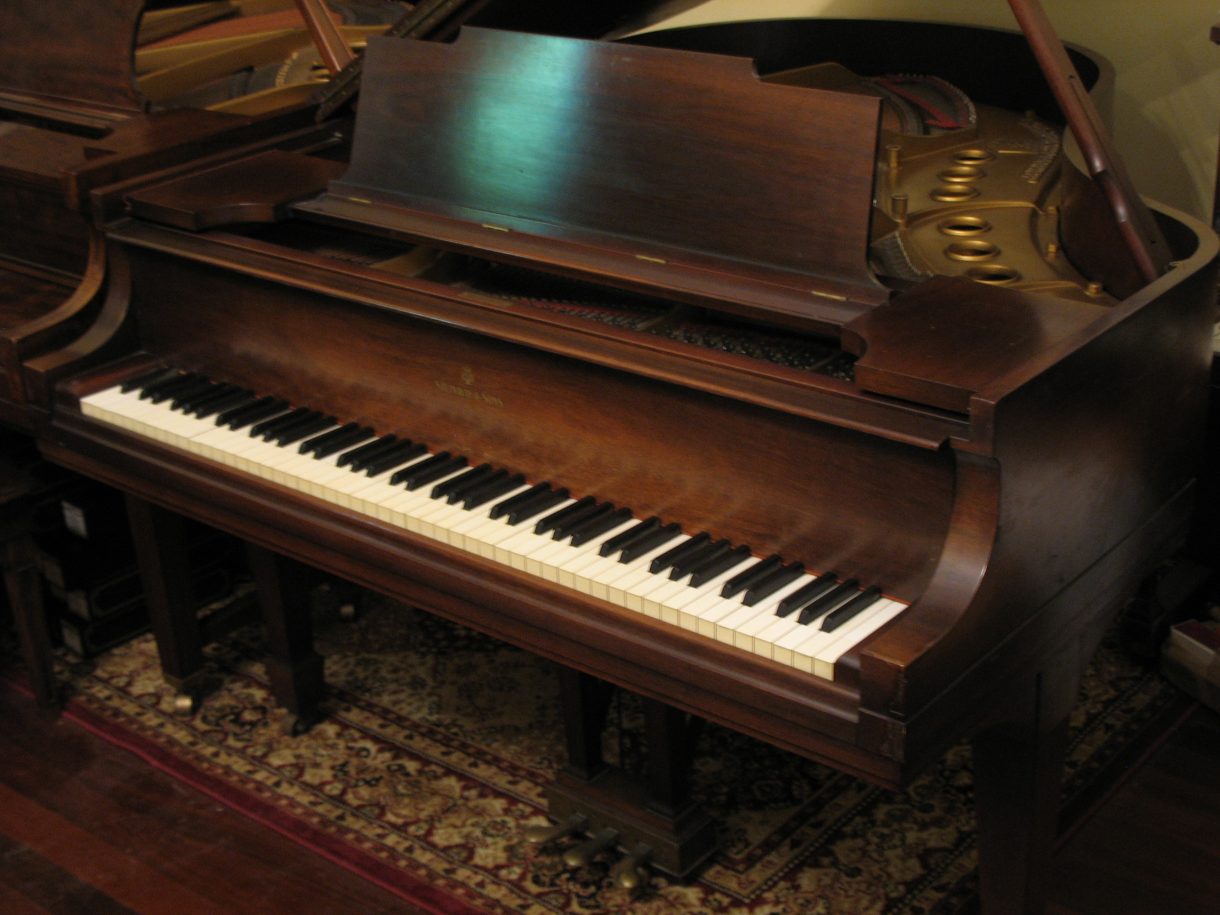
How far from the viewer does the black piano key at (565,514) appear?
256 cm

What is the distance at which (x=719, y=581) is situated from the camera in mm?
2385

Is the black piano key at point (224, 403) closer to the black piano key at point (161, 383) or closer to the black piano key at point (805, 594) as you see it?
the black piano key at point (161, 383)

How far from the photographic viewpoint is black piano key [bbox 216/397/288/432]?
3.08 metres

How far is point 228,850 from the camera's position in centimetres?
328

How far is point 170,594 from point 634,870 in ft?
4.33

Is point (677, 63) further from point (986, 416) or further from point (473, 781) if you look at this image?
point (473, 781)

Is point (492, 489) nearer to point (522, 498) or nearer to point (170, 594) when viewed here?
point (522, 498)

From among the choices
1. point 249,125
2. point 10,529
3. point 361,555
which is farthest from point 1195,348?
point 10,529

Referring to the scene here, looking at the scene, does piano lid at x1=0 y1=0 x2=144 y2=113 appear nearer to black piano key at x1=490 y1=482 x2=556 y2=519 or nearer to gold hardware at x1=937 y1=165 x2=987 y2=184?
black piano key at x1=490 y1=482 x2=556 y2=519

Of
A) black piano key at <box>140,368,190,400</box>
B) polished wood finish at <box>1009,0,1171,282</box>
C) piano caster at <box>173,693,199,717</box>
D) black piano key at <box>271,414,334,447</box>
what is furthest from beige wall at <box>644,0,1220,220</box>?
piano caster at <box>173,693,199,717</box>

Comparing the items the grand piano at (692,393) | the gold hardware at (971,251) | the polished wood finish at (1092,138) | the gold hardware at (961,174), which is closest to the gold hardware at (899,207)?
the grand piano at (692,393)

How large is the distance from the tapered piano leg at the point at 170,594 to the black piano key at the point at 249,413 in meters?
0.50

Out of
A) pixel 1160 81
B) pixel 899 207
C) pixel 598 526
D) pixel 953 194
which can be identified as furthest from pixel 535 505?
pixel 1160 81

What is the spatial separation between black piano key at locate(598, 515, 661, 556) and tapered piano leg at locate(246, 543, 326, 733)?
3.92 feet
